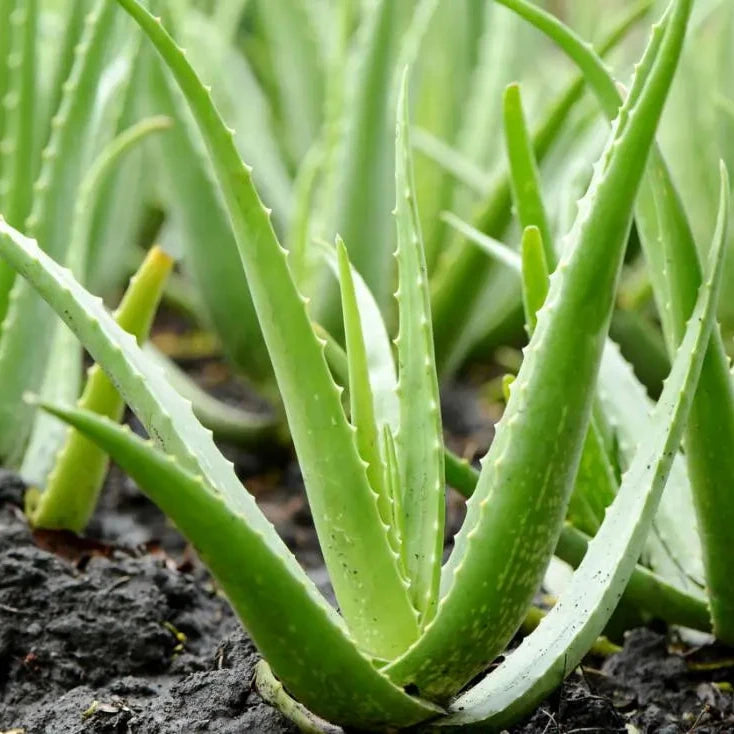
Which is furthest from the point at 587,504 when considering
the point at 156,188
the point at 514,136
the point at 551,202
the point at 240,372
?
the point at 156,188

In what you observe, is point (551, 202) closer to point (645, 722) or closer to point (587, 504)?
point (587, 504)

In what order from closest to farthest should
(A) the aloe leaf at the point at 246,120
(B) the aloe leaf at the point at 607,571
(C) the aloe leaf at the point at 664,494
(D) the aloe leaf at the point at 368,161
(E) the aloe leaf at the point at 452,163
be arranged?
1. (B) the aloe leaf at the point at 607,571
2. (C) the aloe leaf at the point at 664,494
3. (D) the aloe leaf at the point at 368,161
4. (E) the aloe leaf at the point at 452,163
5. (A) the aloe leaf at the point at 246,120

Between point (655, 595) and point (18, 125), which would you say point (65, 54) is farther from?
point (655, 595)

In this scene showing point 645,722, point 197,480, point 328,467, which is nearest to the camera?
point 197,480

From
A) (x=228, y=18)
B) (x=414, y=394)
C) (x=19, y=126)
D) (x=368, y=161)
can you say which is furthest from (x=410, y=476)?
(x=228, y=18)

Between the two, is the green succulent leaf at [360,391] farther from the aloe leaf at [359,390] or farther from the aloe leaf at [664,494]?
the aloe leaf at [664,494]

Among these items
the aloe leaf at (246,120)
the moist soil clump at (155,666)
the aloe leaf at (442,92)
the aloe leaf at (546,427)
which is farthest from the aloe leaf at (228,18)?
the aloe leaf at (546,427)
